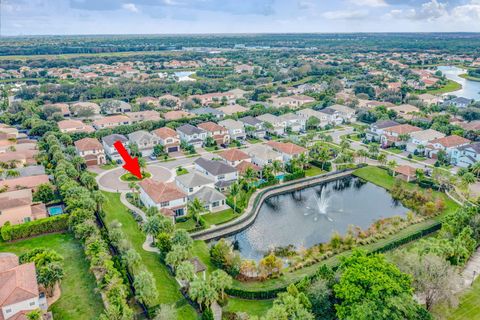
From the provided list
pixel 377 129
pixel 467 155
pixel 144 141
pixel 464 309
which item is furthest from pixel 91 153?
pixel 467 155

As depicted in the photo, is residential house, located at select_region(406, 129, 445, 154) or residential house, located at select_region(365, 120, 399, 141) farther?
residential house, located at select_region(365, 120, 399, 141)

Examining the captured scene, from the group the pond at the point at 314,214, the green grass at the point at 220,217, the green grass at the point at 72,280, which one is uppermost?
the green grass at the point at 72,280

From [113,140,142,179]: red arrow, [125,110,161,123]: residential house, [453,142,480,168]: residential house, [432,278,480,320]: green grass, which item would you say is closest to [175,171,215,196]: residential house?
[113,140,142,179]: red arrow

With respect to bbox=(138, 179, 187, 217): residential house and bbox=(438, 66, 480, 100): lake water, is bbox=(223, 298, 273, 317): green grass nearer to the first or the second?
bbox=(138, 179, 187, 217): residential house

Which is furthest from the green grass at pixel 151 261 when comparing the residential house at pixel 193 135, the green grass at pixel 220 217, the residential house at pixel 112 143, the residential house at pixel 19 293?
the residential house at pixel 193 135

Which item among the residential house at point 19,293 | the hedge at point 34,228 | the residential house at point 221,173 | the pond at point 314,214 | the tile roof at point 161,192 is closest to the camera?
the residential house at point 19,293

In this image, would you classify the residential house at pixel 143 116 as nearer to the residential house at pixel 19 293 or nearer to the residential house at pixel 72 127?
the residential house at pixel 72 127

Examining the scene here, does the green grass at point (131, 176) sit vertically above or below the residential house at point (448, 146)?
below
